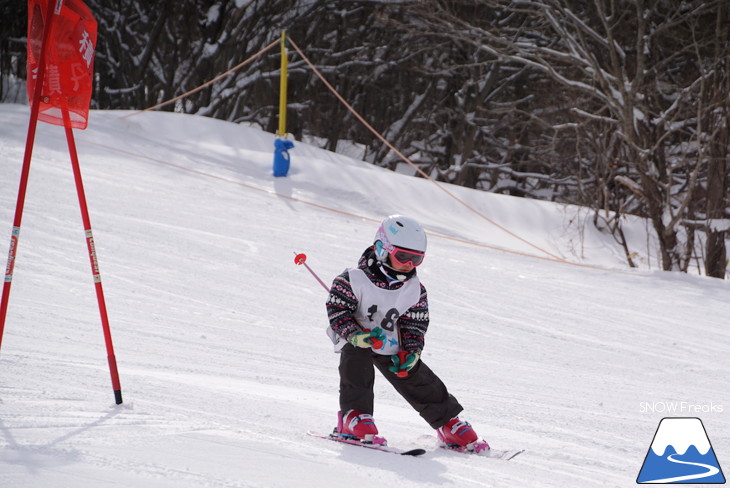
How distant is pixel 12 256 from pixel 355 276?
149cm

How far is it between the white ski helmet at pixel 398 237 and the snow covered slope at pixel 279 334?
2.98 ft

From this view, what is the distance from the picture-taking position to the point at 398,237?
3.63 metres

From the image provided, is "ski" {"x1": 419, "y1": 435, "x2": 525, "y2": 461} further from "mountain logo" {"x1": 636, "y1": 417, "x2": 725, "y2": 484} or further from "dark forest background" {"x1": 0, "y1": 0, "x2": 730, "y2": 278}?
"dark forest background" {"x1": 0, "y1": 0, "x2": 730, "y2": 278}

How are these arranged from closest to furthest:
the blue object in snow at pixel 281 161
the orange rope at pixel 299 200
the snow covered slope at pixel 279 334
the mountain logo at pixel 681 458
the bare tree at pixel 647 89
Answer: the snow covered slope at pixel 279 334, the mountain logo at pixel 681 458, the orange rope at pixel 299 200, the bare tree at pixel 647 89, the blue object in snow at pixel 281 161

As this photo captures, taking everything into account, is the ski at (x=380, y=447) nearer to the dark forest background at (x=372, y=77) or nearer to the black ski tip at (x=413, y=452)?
the black ski tip at (x=413, y=452)

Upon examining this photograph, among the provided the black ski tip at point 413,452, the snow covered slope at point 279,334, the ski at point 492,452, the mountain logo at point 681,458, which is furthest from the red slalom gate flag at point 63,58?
the mountain logo at point 681,458

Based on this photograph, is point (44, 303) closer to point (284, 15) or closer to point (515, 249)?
point (515, 249)

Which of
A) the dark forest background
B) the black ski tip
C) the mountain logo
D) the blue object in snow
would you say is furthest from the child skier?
the dark forest background

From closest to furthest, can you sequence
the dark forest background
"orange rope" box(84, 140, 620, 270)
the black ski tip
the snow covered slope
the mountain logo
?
the snow covered slope
the black ski tip
the mountain logo
"orange rope" box(84, 140, 620, 270)
the dark forest background

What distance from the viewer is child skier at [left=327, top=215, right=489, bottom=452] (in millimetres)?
3631

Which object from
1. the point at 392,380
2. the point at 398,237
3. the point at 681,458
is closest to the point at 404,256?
the point at 398,237

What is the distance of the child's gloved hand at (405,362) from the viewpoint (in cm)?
362

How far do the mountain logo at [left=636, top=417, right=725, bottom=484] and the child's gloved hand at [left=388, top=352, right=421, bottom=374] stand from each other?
1106 millimetres

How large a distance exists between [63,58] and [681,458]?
11.3ft
